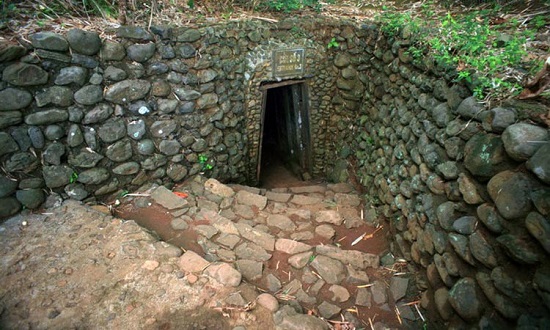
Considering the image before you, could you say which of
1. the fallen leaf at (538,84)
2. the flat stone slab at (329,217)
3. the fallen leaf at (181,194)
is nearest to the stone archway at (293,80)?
the fallen leaf at (181,194)

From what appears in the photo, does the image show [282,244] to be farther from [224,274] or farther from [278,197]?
[278,197]

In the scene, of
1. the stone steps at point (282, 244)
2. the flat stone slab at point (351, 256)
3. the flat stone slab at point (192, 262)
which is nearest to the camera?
the flat stone slab at point (192, 262)

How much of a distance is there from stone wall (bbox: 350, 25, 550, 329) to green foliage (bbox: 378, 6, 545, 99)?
0.14m

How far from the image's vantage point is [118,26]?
12.0 feet

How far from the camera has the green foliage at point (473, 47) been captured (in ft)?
9.09

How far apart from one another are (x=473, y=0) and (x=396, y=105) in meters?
2.03

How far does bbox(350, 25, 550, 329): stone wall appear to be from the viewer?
205 cm

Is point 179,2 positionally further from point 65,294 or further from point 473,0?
point 473,0

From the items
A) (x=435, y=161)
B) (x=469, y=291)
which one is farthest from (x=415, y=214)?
(x=469, y=291)

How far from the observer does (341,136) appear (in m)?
5.91

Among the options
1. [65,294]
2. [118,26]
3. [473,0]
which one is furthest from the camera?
[473,0]

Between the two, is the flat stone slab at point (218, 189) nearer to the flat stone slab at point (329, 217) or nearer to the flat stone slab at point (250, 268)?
the flat stone slab at point (329, 217)

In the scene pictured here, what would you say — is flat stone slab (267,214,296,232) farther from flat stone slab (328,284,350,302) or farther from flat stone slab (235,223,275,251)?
flat stone slab (328,284,350,302)

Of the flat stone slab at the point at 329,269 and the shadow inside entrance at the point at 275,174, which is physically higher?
the flat stone slab at the point at 329,269
